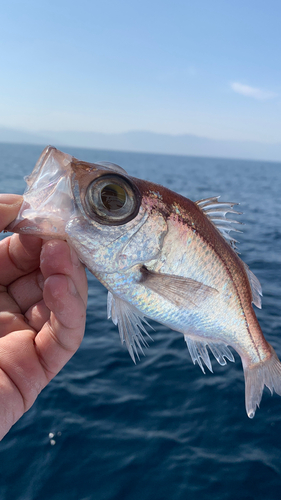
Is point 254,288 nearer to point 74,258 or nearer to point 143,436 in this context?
point 74,258

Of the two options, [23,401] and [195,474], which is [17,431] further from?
[23,401]

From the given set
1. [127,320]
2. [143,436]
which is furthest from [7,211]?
[143,436]

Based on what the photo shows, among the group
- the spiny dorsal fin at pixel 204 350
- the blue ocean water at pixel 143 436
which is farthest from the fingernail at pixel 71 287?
the blue ocean water at pixel 143 436

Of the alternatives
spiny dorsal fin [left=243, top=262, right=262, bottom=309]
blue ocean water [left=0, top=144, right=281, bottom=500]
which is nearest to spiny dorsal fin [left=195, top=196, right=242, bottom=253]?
spiny dorsal fin [left=243, top=262, right=262, bottom=309]

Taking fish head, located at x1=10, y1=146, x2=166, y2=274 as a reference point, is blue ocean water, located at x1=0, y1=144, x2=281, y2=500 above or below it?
below

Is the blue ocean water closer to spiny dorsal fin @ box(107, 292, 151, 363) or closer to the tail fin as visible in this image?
the tail fin

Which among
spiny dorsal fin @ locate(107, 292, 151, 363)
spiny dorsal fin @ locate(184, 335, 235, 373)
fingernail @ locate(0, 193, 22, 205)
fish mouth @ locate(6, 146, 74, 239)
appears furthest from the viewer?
spiny dorsal fin @ locate(184, 335, 235, 373)

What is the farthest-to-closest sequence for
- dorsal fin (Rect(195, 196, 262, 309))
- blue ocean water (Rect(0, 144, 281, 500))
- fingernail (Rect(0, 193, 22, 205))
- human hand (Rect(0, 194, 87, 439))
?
blue ocean water (Rect(0, 144, 281, 500))
dorsal fin (Rect(195, 196, 262, 309))
fingernail (Rect(0, 193, 22, 205))
human hand (Rect(0, 194, 87, 439))

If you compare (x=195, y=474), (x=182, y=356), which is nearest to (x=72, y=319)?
(x=195, y=474)
